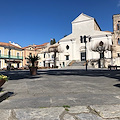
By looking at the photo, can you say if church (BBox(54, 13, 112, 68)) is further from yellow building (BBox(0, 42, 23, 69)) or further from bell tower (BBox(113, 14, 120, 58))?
yellow building (BBox(0, 42, 23, 69))

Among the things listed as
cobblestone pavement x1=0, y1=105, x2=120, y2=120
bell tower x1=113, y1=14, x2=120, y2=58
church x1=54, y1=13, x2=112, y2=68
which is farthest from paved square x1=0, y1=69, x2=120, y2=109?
bell tower x1=113, y1=14, x2=120, y2=58

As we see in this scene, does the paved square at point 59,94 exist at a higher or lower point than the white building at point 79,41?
lower

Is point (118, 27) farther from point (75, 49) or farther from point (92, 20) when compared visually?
point (75, 49)

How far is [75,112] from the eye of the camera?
2.33 metres

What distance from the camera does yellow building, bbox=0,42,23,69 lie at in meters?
36.9

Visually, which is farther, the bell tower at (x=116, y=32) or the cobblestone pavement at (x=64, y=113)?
the bell tower at (x=116, y=32)

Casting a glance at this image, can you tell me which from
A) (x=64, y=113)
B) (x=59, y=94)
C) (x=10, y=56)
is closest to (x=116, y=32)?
(x=10, y=56)

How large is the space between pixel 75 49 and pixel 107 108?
125 feet

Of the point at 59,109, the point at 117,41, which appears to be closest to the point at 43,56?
the point at 117,41

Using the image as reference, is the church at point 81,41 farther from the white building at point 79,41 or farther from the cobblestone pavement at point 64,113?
the cobblestone pavement at point 64,113

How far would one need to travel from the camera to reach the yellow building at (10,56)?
1453 inches

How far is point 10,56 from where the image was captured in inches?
1560

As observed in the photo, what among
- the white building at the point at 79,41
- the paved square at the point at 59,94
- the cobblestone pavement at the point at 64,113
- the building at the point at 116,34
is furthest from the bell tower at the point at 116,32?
the cobblestone pavement at the point at 64,113

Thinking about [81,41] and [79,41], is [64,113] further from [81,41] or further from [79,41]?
[79,41]
